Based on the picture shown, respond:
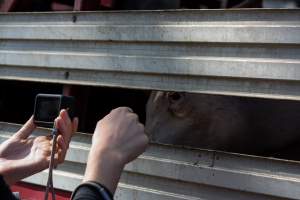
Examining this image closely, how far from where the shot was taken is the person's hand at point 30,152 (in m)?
1.74

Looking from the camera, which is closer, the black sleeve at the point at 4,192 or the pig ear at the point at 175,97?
the black sleeve at the point at 4,192

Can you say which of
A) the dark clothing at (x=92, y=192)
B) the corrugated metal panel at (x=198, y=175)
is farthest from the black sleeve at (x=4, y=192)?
the corrugated metal panel at (x=198, y=175)

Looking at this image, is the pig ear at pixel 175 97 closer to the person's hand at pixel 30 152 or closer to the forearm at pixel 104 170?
the person's hand at pixel 30 152

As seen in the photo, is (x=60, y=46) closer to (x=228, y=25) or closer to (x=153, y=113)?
(x=153, y=113)

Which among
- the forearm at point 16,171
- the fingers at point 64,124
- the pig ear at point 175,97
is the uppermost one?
the pig ear at point 175,97

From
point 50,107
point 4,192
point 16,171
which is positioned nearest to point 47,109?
point 50,107

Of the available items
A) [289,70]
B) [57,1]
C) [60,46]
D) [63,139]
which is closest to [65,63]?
[60,46]

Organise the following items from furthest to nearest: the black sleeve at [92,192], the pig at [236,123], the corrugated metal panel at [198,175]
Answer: the pig at [236,123]
the corrugated metal panel at [198,175]
the black sleeve at [92,192]

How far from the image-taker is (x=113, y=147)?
146cm

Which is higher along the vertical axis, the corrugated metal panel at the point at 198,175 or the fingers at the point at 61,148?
the fingers at the point at 61,148

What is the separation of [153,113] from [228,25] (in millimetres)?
513

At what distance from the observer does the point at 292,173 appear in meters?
1.80

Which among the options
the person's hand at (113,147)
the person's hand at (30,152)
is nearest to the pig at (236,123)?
the person's hand at (30,152)

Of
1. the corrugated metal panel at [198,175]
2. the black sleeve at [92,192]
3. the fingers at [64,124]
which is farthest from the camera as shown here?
the corrugated metal panel at [198,175]
